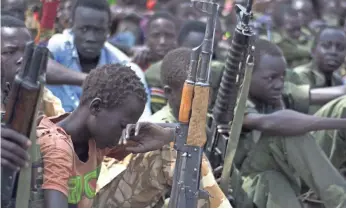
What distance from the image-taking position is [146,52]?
8117mm

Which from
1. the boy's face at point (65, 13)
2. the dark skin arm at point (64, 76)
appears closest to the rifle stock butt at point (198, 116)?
the dark skin arm at point (64, 76)

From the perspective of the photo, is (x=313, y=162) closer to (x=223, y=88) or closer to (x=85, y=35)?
(x=223, y=88)

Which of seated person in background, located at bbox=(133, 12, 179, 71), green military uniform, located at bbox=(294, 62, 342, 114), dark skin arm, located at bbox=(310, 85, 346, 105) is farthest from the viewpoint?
seated person in background, located at bbox=(133, 12, 179, 71)

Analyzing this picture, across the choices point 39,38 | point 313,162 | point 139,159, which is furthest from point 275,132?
point 39,38

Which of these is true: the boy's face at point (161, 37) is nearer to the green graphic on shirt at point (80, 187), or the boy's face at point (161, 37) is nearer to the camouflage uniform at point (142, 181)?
the camouflage uniform at point (142, 181)

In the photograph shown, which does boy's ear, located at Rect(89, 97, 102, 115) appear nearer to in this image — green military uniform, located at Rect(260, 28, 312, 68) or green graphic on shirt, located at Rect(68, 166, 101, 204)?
green graphic on shirt, located at Rect(68, 166, 101, 204)

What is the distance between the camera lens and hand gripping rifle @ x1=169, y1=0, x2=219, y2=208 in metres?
3.92

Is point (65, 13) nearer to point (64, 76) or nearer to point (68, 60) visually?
point (68, 60)

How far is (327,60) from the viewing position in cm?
797

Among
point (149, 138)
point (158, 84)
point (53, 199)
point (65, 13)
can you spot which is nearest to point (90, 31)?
point (158, 84)

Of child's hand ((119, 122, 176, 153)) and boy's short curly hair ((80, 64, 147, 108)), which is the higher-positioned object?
boy's short curly hair ((80, 64, 147, 108))

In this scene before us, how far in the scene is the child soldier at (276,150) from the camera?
5496mm

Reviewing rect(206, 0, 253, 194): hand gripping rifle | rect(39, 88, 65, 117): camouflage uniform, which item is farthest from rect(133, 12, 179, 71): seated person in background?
rect(39, 88, 65, 117): camouflage uniform

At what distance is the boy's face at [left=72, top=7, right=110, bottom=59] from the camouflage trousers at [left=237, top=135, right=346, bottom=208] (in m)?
1.38
